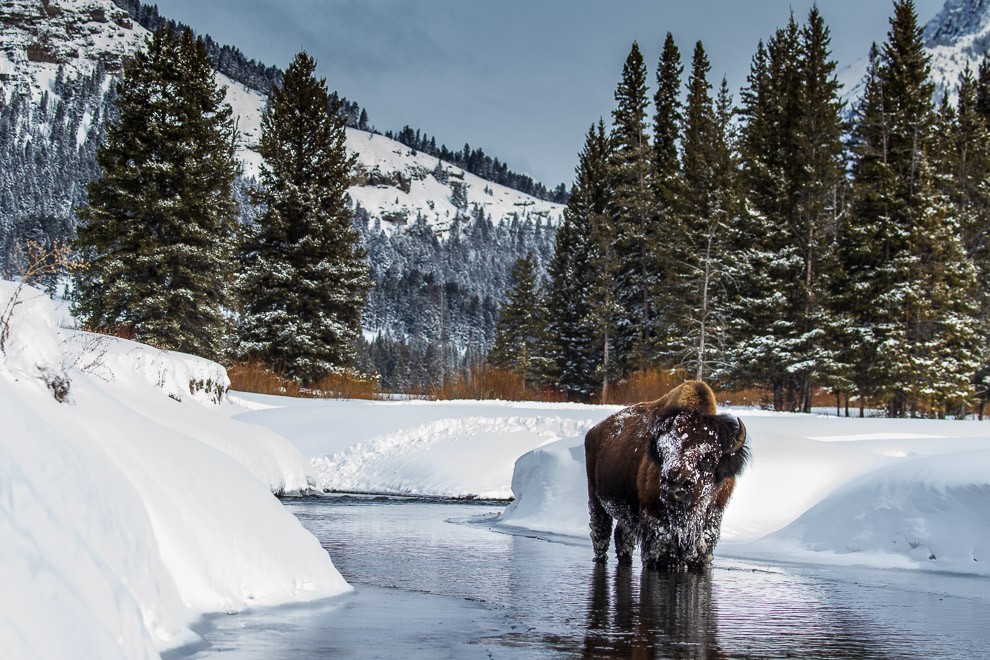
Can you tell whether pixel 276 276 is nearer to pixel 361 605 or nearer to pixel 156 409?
pixel 156 409

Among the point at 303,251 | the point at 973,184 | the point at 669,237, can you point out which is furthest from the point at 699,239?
the point at 303,251

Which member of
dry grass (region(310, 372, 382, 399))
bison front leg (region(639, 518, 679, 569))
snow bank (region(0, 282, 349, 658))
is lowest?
bison front leg (region(639, 518, 679, 569))

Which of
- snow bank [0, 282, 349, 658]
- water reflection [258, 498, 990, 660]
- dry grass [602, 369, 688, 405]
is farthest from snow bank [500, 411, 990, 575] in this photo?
dry grass [602, 369, 688, 405]

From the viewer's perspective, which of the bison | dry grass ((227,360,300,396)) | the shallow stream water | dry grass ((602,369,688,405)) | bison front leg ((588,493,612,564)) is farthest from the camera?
dry grass ((602,369,688,405))

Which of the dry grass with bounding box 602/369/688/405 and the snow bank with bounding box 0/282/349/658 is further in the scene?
the dry grass with bounding box 602/369/688/405

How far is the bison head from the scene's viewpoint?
775cm

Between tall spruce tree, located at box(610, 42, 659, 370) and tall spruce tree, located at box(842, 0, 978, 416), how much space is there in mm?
14623

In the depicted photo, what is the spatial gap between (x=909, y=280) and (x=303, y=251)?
24305 mm

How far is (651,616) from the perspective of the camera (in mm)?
6285

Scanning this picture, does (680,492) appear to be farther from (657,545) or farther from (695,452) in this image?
(657,545)

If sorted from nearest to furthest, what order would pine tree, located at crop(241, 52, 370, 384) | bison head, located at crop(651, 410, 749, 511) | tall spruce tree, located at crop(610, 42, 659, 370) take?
bison head, located at crop(651, 410, 749, 511) → pine tree, located at crop(241, 52, 370, 384) → tall spruce tree, located at crop(610, 42, 659, 370)

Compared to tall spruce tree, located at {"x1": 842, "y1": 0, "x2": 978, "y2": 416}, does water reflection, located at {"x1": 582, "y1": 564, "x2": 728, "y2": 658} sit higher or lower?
lower

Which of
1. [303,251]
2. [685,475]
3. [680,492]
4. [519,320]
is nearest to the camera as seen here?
[680,492]

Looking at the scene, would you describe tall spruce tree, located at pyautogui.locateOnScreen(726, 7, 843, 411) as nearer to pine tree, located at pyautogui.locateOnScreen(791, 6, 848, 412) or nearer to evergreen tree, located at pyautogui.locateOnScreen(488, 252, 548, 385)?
pine tree, located at pyautogui.locateOnScreen(791, 6, 848, 412)
